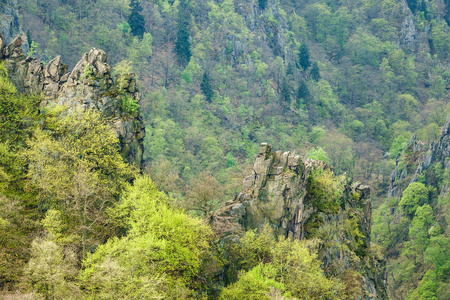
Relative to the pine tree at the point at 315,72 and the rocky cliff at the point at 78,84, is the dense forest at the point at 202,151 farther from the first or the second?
the pine tree at the point at 315,72

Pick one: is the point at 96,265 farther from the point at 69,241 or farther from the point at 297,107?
the point at 297,107

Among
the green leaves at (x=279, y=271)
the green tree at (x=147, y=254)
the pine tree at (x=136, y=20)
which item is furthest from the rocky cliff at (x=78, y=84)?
the pine tree at (x=136, y=20)

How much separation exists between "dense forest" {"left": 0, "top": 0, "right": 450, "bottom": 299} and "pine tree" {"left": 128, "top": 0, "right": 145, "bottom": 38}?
0.66 m

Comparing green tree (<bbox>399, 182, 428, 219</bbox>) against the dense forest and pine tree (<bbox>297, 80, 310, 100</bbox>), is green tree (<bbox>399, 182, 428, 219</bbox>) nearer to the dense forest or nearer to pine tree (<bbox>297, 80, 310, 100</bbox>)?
the dense forest

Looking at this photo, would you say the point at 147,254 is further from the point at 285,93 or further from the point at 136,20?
the point at 285,93

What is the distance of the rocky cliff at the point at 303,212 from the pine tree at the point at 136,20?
87819 millimetres

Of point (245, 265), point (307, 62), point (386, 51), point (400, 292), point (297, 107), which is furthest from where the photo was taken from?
point (386, 51)

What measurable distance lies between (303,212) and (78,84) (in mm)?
33914

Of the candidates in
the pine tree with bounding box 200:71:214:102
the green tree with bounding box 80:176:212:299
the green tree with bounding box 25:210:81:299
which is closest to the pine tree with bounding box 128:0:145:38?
the pine tree with bounding box 200:71:214:102

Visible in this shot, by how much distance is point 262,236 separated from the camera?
45219 mm

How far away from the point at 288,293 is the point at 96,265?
19192 mm

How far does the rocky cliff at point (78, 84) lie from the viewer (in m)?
46.2

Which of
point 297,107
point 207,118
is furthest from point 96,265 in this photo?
point 297,107

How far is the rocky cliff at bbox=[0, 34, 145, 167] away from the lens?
Answer: 4616 centimetres
